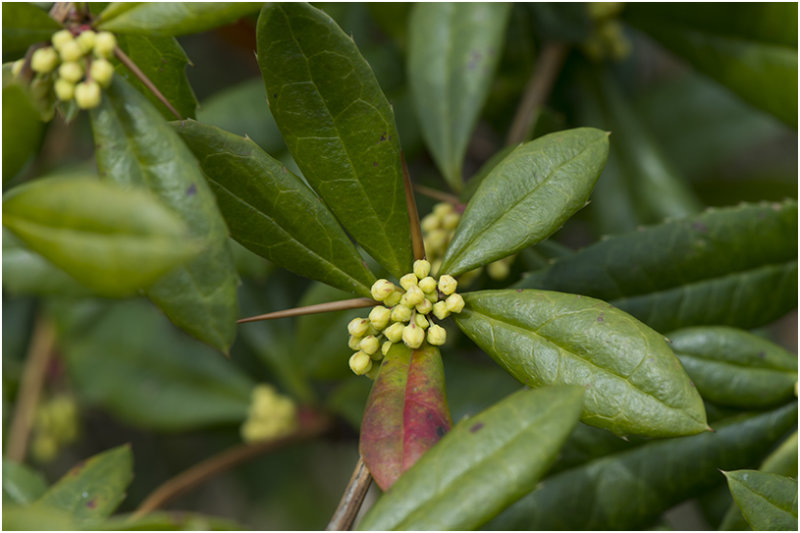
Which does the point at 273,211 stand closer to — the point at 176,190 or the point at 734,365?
the point at 176,190

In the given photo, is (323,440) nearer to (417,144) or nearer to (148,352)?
(148,352)

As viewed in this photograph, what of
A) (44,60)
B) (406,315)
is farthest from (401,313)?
(44,60)

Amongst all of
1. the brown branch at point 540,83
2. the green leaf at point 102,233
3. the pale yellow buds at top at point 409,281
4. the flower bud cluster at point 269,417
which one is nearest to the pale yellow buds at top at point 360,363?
the pale yellow buds at top at point 409,281

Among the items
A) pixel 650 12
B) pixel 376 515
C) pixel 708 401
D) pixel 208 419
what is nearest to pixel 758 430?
pixel 708 401

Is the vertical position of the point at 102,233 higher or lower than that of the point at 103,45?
lower

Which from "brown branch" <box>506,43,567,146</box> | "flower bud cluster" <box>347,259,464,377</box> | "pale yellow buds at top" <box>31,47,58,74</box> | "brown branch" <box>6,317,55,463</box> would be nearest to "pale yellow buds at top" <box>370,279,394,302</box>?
"flower bud cluster" <box>347,259,464,377</box>

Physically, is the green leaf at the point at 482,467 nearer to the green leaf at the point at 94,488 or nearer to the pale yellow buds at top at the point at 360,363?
the pale yellow buds at top at the point at 360,363

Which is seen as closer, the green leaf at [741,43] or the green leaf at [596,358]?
the green leaf at [596,358]
